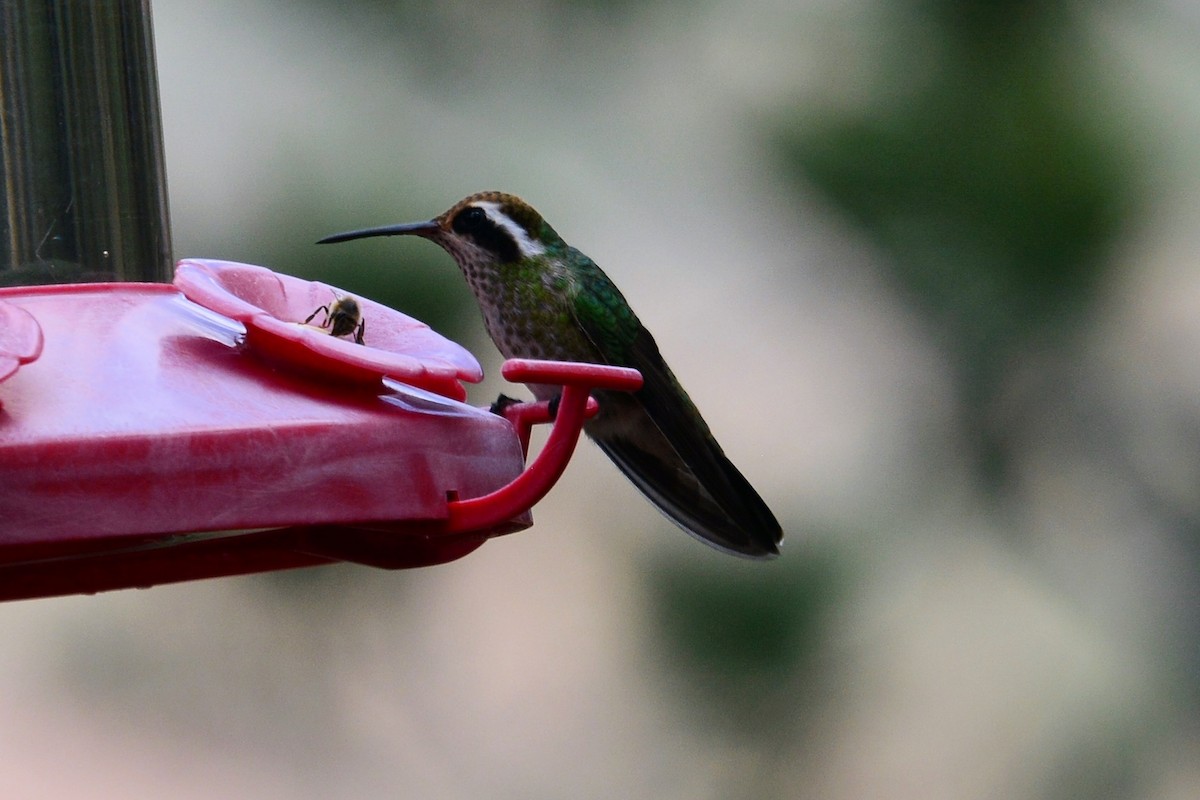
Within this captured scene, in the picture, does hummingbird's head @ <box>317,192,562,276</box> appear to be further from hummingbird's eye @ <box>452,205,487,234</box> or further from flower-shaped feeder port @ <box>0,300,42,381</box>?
flower-shaped feeder port @ <box>0,300,42,381</box>

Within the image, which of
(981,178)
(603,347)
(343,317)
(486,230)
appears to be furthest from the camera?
(981,178)

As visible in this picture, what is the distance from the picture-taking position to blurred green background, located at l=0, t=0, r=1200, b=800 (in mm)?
4242

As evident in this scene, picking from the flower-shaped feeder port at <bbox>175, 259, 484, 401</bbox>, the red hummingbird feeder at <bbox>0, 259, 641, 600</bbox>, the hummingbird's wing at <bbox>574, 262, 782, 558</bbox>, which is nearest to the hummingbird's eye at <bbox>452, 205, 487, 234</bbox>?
the hummingbird's wing at <bbox>574, 262, 782, 558</bbox>

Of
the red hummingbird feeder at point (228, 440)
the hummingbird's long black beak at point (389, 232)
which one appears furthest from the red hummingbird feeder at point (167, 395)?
the hummingbird's long black beak at point (389, 232)

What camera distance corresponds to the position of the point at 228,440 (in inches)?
58.5

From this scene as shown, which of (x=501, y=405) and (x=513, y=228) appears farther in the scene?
(x=513, y=228)

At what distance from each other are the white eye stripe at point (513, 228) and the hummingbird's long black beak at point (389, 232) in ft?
0.49

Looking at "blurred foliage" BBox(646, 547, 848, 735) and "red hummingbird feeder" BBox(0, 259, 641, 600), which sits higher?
"red hummingbird feeder" BBox(0, 259, 641, 600)

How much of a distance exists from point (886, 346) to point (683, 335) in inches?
33.6

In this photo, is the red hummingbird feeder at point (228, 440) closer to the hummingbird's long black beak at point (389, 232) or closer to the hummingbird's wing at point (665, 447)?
the hummingbird's long black beak at point (389, 232)

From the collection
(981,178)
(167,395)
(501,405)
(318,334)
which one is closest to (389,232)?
(501,405)

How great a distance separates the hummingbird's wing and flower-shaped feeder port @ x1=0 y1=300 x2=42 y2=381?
79.3 inches

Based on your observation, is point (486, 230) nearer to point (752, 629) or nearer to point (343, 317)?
point (752, 629)

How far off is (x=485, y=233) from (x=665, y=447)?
71 cm
